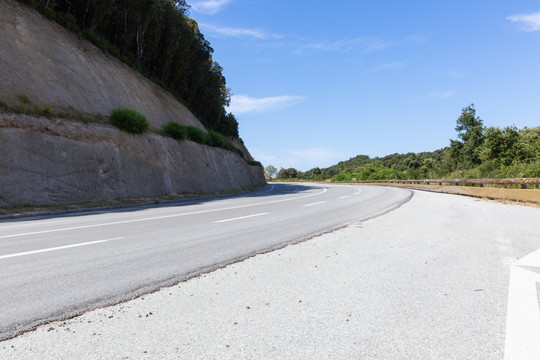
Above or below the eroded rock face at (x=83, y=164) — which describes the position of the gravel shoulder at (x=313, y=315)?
below

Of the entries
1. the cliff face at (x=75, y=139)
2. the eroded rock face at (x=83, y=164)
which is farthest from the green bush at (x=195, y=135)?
the eroded rock face at (x=83, y=164)

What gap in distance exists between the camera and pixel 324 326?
285cm

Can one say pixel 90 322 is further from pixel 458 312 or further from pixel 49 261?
pixel 458 312

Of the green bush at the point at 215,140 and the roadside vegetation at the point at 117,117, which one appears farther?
the green bush at the point at 215,140

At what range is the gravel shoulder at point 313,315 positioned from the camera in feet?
8.14

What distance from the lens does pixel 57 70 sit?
21.0m

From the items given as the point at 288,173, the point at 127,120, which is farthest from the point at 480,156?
the point at 288,173

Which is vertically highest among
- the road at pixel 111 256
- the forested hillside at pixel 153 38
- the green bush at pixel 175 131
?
the forested hillside at pixel 153 38

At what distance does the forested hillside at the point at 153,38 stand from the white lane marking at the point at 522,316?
1157 inches

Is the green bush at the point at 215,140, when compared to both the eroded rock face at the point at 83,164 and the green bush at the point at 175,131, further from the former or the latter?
the eroded rock face at the point at 83,164

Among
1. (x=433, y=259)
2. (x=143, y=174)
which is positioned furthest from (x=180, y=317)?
(x=143, y=174)

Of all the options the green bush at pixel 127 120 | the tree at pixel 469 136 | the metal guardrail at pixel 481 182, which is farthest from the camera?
the tree at pixel 469 136

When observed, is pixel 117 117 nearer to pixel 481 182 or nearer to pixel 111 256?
pixel 111 256

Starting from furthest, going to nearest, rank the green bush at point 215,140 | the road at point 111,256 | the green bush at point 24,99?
the green bush at point 215,140, the green bush at point 24,99, the road at point 111,256
